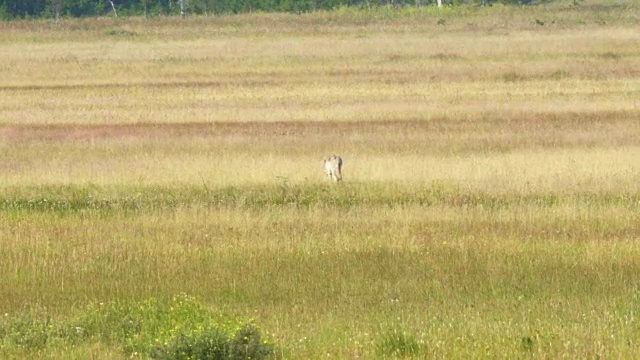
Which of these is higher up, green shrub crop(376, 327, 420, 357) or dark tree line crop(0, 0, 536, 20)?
green shrub crop(376, 327, 420, 357)

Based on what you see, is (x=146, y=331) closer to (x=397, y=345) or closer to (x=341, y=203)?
(x=397, y=345)

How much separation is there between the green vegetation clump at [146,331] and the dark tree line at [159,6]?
73.1m

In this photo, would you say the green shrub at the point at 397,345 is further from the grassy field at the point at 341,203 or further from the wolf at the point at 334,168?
the wolf at the point at 334,168

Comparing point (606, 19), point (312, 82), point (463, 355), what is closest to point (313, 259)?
point (463, 355)

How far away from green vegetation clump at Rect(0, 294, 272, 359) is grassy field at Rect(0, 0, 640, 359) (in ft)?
0.22

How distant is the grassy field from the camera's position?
10.1 m

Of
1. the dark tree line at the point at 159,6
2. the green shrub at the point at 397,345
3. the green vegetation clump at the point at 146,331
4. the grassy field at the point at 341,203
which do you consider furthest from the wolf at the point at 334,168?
the dark tree line at the point at 159,6

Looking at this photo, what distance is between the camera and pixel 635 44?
47.6 m

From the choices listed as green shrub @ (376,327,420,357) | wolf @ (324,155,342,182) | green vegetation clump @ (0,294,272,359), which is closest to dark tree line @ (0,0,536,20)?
wolf @ (324,155,342,182)

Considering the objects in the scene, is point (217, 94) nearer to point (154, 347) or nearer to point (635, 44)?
point (635, 44)

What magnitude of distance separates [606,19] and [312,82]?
29589 mm

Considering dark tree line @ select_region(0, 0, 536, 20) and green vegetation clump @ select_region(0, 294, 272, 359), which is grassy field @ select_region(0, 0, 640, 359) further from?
dark tree line @ select_region(0, 0, 536, 20)

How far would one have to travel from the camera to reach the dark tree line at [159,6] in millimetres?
86175

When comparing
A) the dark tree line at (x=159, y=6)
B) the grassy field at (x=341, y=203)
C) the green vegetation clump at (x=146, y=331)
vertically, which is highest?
the green vegetation clump at (x=146, y=331)
